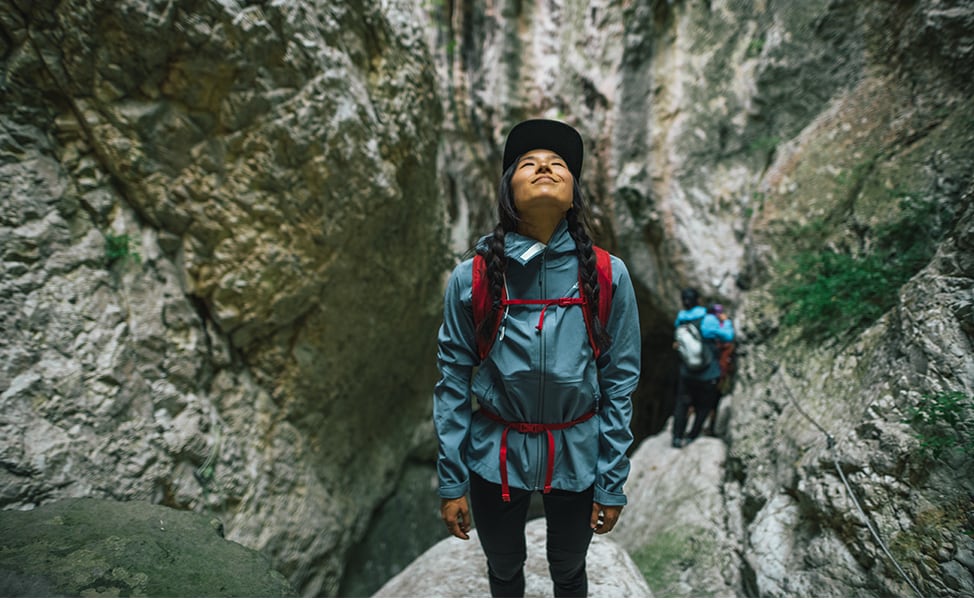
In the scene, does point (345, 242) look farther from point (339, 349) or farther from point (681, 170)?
point (681, 170)

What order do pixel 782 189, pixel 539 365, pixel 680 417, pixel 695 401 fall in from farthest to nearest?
1. pixel 680 417
2. pixel 695 401
3. pixel 782 189
4. pixel 539 365

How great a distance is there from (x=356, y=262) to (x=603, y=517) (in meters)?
3.21

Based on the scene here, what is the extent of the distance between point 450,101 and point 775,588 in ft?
23.7

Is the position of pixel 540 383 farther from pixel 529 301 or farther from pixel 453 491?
pixel 453 491

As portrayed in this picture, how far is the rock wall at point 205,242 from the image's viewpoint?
246 cm

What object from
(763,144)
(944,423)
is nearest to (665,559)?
(944,423)

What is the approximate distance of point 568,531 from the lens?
5.69ft

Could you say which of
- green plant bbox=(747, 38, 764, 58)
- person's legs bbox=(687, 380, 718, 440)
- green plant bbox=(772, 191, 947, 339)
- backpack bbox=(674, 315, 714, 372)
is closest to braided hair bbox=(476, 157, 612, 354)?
green plant bbox=(772, 191, 947, 339)

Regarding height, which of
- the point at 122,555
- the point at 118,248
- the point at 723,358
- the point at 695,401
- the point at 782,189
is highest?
the point at 782,189

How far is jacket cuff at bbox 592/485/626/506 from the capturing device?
160cm

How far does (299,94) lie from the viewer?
10.5ft

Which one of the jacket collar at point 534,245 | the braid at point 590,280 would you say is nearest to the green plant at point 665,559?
the braid at point 590,280

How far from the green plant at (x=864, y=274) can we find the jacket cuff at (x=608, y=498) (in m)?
2.60

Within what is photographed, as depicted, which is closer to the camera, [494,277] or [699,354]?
[494,277]
